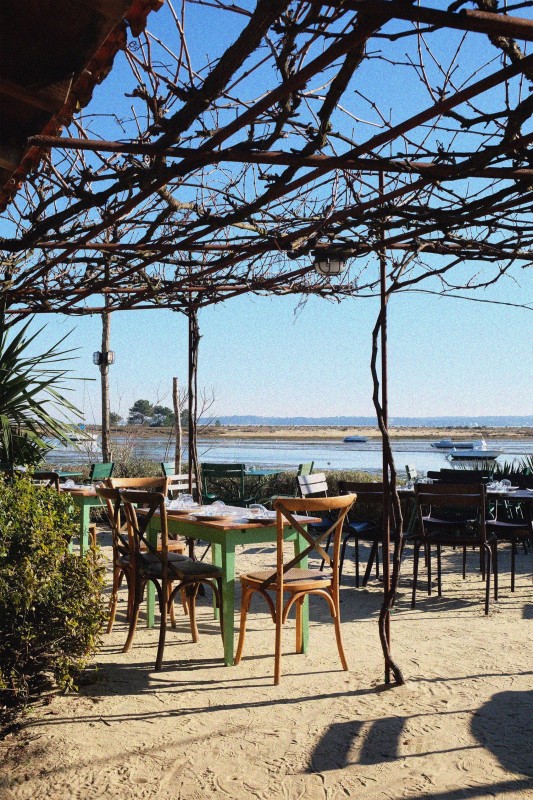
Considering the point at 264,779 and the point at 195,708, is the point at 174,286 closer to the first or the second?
the point at 195,708

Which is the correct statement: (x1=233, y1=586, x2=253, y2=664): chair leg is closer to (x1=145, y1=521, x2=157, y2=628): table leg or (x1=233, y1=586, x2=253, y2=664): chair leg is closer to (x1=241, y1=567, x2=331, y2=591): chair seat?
(x1=241, y1=567, x2=331, y2=591): chair seat

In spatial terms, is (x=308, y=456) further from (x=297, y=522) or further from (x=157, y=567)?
(x=297, y=522)

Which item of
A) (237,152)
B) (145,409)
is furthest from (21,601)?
(145,409)

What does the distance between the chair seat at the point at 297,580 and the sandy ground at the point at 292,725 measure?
49 cm

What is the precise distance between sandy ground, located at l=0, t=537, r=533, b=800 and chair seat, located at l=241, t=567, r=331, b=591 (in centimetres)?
49

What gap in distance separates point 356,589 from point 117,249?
141 inches

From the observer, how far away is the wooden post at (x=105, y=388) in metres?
13.7

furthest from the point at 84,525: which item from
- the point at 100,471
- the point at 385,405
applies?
the point at 385,405

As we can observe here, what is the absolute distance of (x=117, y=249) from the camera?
14.9ft

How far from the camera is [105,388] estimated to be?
15305 millimetres

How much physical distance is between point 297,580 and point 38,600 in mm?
1417

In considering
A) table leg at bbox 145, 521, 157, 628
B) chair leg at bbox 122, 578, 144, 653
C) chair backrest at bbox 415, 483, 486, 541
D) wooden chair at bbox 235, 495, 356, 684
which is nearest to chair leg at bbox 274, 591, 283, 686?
wooden chair at bbox 235, 495, 356, 684

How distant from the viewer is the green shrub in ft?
11.0

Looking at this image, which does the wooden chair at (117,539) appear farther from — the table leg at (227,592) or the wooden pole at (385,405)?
the wooden pole at (385,405)
